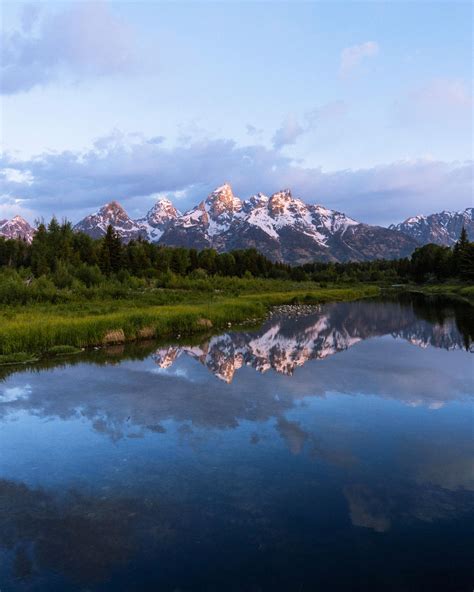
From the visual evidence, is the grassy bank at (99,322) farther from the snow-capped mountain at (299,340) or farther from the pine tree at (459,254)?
the pine tree at (459,254)

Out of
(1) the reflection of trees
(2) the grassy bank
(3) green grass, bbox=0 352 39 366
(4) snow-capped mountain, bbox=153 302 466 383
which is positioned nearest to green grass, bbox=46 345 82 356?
(2) the grassy bank

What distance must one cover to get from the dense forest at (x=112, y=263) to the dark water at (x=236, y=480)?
31213 millimetres

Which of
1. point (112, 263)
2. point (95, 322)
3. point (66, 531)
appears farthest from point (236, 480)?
point (112, 263)

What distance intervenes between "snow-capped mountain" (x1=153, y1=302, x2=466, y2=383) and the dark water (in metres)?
2.61

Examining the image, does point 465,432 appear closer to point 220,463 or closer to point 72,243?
point 220,463

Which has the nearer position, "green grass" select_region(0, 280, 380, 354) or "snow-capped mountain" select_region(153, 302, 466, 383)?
"snow-capped mountain" select_region(153, 302, 466, 383)

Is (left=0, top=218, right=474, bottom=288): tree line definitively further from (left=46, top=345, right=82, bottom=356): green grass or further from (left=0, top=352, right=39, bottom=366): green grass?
(left=0, top=352, right=39, bottom=366): green grass

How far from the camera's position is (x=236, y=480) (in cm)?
1127

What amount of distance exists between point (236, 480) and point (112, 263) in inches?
3509

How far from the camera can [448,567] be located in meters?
7.92

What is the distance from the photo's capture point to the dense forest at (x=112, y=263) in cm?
6138

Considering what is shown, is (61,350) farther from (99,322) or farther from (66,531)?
(66,531)

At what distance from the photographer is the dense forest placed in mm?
61375

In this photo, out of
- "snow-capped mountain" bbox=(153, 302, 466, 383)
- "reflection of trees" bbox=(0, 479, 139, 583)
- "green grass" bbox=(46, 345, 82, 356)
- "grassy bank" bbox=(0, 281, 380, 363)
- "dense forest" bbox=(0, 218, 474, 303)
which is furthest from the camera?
"dense forest" bbox=(0, 218, 474, 303)
